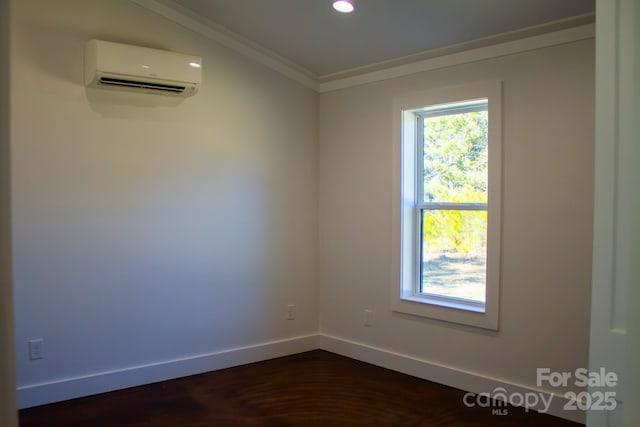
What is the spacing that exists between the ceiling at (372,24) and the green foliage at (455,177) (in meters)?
0.58

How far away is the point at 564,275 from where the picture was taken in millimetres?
2963

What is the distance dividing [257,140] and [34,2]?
177 centimetres

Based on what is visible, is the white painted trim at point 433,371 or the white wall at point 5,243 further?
the white painted trim at point 433,371

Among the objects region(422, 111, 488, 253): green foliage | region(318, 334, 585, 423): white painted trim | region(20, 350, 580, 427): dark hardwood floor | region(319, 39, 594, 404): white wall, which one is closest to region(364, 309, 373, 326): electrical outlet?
region(319, 39, 594, 404): white wall

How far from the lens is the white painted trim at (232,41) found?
11.5ft

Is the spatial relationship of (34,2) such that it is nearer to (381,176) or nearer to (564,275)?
(381,176)

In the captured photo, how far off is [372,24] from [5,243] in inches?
121

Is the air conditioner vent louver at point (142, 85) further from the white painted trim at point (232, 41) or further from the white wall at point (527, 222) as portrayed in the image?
the white wall at point (527, 222)

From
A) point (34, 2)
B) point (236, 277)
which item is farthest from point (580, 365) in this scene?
point (34, 2)

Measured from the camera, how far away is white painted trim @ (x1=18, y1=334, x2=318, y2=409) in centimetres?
312

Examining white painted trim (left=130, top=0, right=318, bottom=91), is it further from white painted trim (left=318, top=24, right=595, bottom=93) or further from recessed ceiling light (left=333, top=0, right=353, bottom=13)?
recessed ceiling light (left=333, top=0, right=353, bottom=13)

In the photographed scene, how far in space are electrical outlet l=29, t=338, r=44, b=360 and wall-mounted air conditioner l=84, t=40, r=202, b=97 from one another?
1689mm

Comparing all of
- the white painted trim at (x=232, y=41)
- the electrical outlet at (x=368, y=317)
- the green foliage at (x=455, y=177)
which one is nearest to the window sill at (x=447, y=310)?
the electrical outlet at (x=368, y=317)

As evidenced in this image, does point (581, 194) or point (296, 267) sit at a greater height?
point (581, 194)
